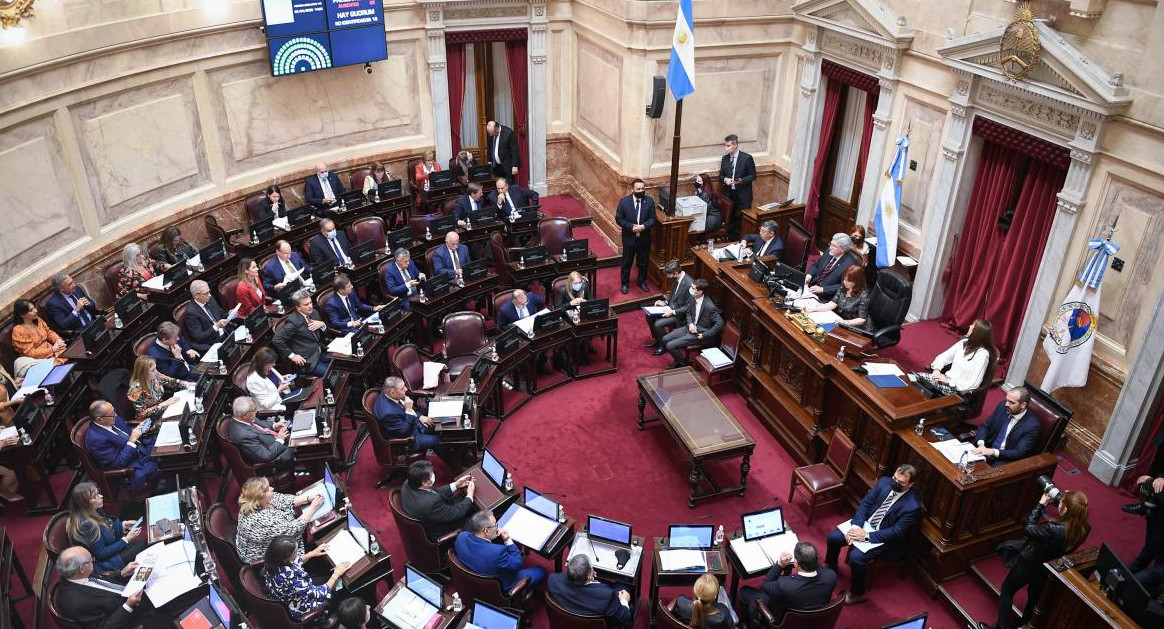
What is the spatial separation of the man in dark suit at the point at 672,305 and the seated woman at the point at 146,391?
218 inches

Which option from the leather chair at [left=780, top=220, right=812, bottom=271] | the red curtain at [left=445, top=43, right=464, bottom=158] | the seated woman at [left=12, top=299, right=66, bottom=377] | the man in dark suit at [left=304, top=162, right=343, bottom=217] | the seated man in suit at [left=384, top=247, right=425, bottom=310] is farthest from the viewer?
the red curtain at [left=445, top=43, right=464, bottom=158]

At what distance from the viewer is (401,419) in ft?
25.6

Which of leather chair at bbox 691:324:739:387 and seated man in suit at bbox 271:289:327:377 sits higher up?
seated man in suit at bbox 271:289:327:377

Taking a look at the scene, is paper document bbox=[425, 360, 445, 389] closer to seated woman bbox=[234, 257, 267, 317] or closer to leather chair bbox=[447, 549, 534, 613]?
seated woman bbox=[234, 257, 267, 317]

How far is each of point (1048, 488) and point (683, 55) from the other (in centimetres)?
634

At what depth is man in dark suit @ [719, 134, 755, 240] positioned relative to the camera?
1191cm

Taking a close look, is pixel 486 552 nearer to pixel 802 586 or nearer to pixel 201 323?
pixel 802 586

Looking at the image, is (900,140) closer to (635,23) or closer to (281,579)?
(635,23)

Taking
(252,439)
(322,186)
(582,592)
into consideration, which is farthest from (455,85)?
(582,592)

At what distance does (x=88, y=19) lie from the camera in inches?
373

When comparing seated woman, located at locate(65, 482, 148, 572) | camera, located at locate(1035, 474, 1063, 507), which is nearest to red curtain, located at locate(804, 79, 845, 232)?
camera, located at locate(1035, 474, 1063, 507)

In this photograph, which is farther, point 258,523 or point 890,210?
point 890,210

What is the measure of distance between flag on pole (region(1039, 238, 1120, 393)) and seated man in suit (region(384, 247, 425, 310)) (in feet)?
23.1

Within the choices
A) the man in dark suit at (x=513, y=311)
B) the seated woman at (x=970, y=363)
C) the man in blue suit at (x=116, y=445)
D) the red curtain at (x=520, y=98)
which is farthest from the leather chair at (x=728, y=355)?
the red curtain at (x=520, y=98)
